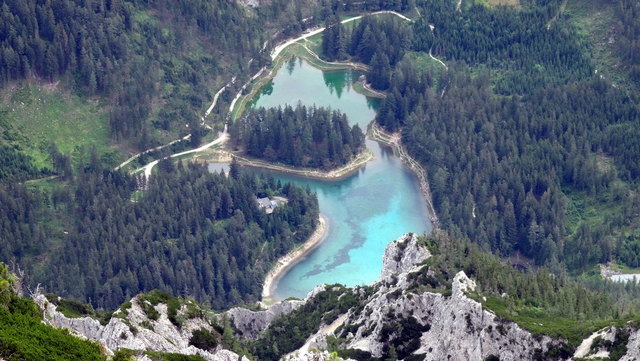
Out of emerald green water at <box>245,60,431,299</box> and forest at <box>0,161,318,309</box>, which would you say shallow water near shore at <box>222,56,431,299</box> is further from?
forest at <box>0,161,318,309</box>

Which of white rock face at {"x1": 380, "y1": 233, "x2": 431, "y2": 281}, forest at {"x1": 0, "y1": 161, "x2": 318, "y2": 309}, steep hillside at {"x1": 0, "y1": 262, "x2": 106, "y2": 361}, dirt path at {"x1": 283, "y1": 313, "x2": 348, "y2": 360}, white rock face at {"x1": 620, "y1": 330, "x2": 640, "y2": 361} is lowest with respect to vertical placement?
forest at {"x1": 0, "y1": 161, "x2": 318, "y2": 309}

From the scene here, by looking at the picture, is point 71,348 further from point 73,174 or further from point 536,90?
point 536,90

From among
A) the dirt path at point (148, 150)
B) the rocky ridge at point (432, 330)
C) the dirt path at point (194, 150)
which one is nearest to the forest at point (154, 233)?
the dirt path at point (194, 150)

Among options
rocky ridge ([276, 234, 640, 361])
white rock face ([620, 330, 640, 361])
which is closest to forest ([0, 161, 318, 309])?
rocky ridge ([276, 234, 640, 361])

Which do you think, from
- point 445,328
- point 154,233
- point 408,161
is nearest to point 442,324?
point 445,328

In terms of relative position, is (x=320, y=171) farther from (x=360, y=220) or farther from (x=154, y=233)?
(x=154, y=233)

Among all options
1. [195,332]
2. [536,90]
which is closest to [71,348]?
[195,332]
